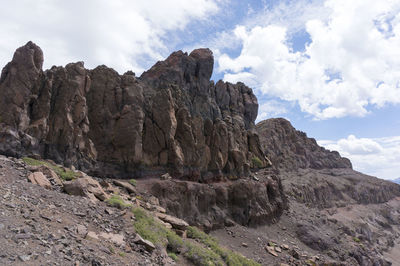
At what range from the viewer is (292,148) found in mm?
107438

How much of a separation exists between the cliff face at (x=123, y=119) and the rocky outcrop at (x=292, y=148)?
4478 cm

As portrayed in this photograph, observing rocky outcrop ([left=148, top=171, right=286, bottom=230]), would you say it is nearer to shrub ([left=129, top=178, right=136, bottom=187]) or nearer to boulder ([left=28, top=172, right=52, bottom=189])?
Answer: shrub ([left=129, top=178, right=136, bottom=187])

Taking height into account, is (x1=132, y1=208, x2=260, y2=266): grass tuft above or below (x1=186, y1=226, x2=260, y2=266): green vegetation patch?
above

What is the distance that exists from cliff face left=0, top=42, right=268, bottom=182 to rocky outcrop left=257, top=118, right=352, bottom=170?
147ft

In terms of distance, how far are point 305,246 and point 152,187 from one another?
23.0m

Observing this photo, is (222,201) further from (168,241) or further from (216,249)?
(168,241)

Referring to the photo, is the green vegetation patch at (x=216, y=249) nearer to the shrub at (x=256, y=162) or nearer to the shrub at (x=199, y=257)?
the shrub at (x=199, y=257)

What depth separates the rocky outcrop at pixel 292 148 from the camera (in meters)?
94.6

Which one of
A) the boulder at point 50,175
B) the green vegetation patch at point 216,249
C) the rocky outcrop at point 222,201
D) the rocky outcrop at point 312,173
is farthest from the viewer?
the rocky outcrop at point 312,173

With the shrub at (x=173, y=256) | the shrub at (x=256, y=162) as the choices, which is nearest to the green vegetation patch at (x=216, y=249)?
the shrub at (x=173, y=256)

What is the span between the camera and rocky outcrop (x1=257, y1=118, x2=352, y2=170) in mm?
94625

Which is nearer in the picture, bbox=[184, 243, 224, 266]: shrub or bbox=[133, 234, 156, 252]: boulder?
bbox=[133, 234, 156, 252]: boulder

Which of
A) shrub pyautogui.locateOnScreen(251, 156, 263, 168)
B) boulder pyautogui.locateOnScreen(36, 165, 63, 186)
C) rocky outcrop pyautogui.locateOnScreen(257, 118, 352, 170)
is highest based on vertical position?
rocky outcrop pyautogui.locateOnScreen(257, 118, 352, 170)

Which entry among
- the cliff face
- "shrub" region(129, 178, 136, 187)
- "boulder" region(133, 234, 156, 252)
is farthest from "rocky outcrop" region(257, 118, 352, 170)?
"boulder" region(133, 234, 156, 252)
